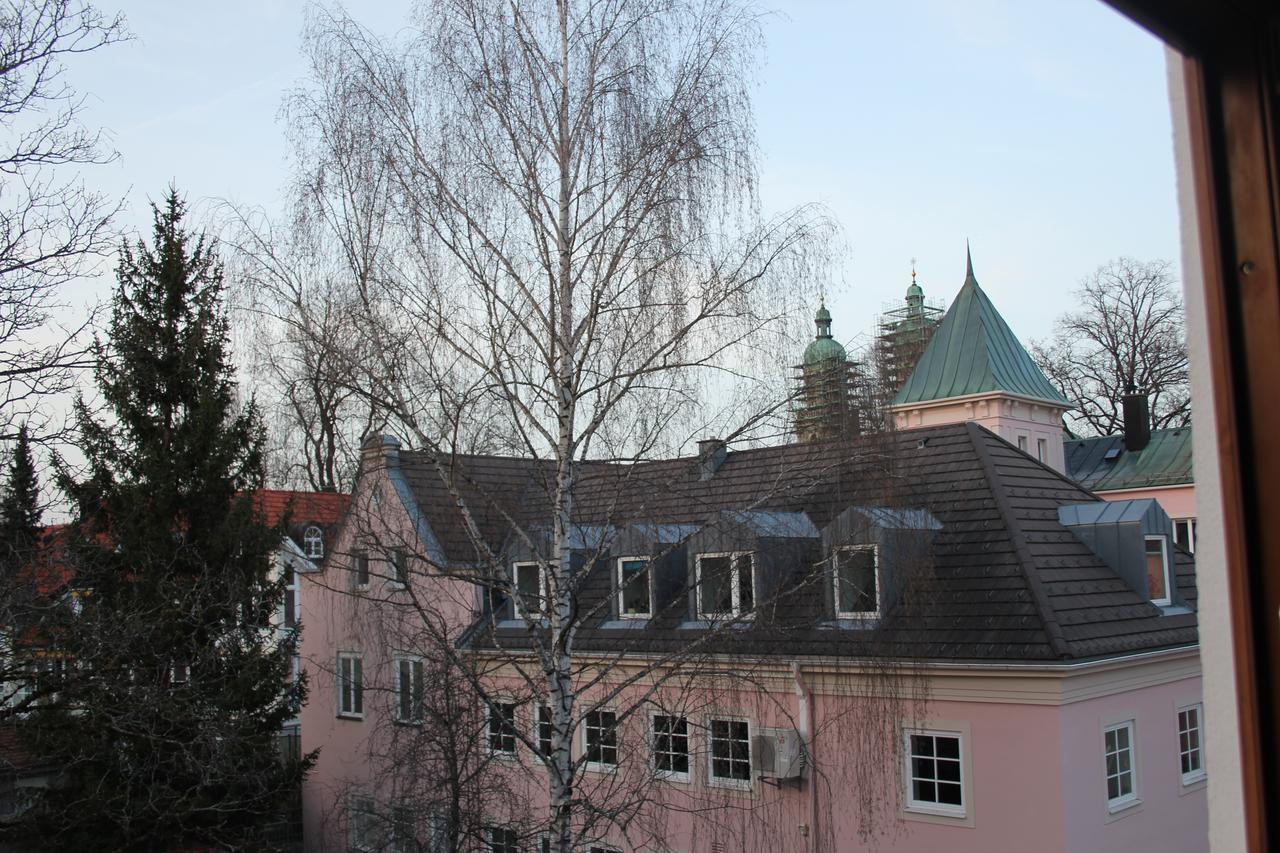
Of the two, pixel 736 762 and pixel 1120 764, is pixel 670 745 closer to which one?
pixel 736 762

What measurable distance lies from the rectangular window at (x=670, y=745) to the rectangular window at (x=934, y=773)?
103 inches

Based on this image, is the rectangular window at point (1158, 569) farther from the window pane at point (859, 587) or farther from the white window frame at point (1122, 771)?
the window pane at point (859, 587)

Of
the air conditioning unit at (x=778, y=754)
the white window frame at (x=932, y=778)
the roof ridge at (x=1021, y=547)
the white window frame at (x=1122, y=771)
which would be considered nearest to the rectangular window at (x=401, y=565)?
the air conditioning unit at (x=778, y=754)

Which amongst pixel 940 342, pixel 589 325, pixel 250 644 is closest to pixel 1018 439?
pixel 940 342

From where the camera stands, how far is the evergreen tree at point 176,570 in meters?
13.2

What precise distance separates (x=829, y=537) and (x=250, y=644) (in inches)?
343

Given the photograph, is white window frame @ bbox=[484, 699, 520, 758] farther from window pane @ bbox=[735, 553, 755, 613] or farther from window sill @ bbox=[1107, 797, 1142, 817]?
window sill @ bbox=[1107, 797, 1142, 817]

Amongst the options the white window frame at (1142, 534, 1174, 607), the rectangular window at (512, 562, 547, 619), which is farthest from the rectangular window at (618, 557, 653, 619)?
the white window frame at (1142, 534, 1174, 607)

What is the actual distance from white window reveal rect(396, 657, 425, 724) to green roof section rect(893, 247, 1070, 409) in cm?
2522

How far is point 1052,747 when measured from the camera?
12.2 meters

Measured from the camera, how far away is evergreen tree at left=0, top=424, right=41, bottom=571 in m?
9.91

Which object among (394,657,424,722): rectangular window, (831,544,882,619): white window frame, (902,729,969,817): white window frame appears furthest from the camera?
(902,729,969,817): white window frame

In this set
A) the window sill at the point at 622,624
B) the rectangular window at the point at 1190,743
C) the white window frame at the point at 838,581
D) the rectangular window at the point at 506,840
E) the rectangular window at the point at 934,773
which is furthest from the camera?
the window sill at the point at 622,624

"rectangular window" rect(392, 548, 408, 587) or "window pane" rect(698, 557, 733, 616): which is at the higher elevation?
"rectangular window" rect(392, 548, 408, 587)
